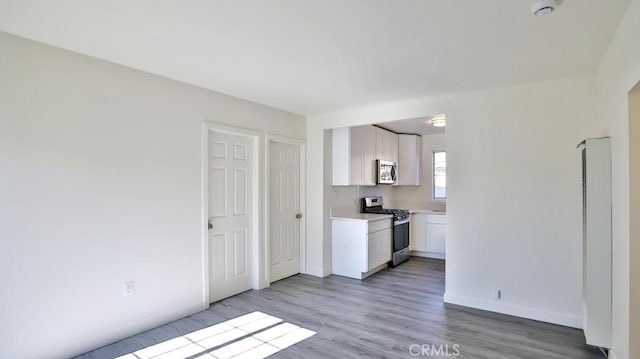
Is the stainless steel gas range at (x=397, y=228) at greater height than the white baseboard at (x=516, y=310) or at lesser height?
greater

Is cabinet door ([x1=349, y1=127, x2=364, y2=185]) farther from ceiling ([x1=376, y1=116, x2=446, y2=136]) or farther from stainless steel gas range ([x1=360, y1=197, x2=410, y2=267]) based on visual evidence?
stainless steel gas range ([x1=360, y1=197, x2=410, y2=267])

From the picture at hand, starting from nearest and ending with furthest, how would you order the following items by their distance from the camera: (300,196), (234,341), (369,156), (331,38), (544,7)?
(544,7) < (331,38) < (234,341) < (300,196) < (369,156)

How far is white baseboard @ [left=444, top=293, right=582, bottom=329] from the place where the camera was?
3.27 metres

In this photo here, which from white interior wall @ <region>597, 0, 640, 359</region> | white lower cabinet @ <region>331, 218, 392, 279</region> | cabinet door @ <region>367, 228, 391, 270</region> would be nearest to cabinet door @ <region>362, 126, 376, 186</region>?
white lower cabinet @ <region>331, 218, 392, 279</region>

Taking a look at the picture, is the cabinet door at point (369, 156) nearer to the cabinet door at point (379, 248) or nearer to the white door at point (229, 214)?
the cabinet door at point (379, 248)

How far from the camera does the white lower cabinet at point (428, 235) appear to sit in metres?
6.17

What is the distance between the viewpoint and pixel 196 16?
2.13m

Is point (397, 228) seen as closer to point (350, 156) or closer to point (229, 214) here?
point (350, 156)

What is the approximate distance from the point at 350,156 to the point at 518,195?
236 cm

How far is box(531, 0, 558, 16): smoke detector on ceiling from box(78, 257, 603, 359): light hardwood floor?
255 centimetres

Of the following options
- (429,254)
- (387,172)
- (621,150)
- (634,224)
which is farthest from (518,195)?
(429,254)

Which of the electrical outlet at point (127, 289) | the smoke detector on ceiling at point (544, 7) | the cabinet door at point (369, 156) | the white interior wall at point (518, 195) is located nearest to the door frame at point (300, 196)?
the cabinet door at point (369, 156)

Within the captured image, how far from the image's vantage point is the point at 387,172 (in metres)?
6.10

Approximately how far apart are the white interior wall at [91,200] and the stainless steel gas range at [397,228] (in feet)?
10.6
